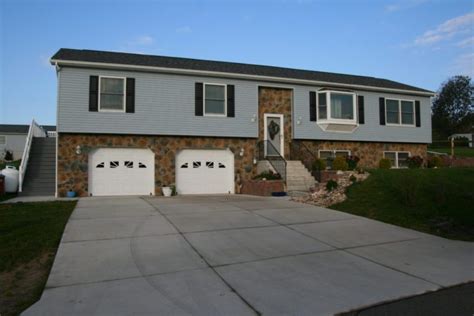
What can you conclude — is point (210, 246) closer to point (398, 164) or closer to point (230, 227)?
point (230, 227)

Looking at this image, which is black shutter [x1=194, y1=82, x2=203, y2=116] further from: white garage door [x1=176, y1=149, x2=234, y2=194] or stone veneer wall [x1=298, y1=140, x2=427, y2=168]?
stone veneer wall [x1=298, y1=140, x2=427, y2=168]

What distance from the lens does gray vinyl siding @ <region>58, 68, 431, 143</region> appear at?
13164mm

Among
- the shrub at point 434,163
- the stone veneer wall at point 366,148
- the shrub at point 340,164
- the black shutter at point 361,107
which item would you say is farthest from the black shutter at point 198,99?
the shrub at point 434,163

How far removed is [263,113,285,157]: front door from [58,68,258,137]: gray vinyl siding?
2.69 ft

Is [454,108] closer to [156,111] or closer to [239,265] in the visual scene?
[156,111]

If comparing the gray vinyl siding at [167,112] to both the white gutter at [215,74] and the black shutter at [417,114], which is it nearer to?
the white gutter at [215,74]

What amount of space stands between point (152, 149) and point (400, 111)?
13.3m

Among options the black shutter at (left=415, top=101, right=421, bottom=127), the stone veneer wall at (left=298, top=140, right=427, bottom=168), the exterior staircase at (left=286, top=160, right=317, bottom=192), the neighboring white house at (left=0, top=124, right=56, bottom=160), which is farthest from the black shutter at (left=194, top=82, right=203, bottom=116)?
the neighboring white house at (left=0, top=124, right=56, bottom=160)

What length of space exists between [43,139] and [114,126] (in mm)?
5317

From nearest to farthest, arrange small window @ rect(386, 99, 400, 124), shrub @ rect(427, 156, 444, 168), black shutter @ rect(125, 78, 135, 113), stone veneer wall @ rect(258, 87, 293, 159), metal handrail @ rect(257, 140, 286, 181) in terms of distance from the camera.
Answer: black shutter @ rect(125, 78, 135, 113), metal handrail @ rect(257, 140, 286, 181), stone veneer wall @ rect(258, 87, 293, 159), shrub @ rect(427, 156, 444, 168), small window @ rect(386, 99, 400, 124)

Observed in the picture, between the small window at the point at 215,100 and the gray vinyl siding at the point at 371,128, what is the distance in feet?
11.8

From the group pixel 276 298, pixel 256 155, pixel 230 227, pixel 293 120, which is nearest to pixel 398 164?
pixel 293 120

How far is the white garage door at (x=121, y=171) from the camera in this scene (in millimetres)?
13594

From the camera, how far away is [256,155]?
15.8 m
